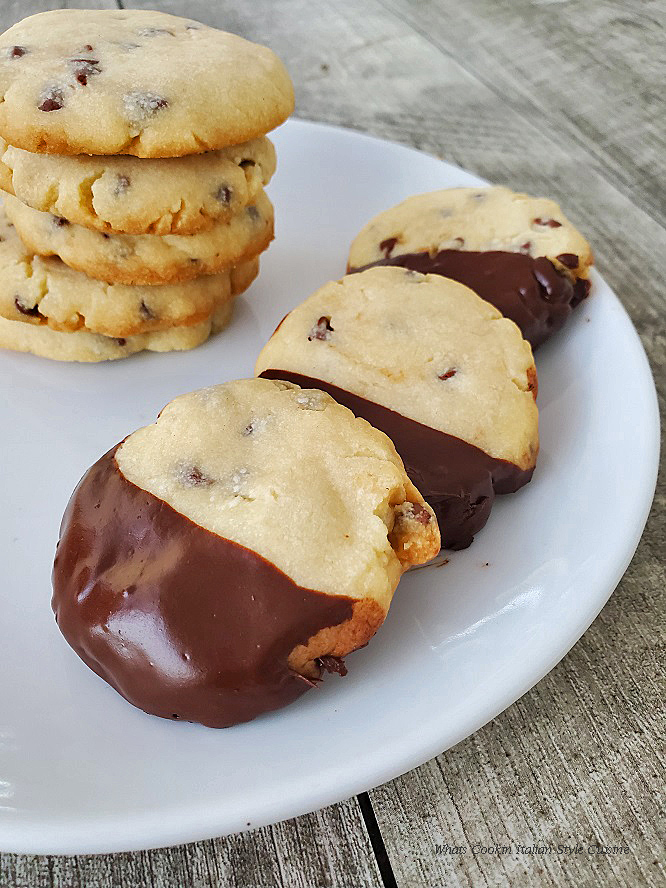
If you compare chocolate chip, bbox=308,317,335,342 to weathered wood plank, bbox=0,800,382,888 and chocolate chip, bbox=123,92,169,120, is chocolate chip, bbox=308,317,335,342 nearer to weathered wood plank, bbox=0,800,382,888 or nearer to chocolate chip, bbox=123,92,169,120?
chocolate chip, bbox=123,92,169,120

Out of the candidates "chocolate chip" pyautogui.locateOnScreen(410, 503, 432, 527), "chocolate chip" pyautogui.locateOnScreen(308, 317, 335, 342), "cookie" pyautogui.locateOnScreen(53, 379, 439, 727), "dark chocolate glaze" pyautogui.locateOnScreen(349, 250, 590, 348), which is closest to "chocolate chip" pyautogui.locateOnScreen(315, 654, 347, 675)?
"cookie" pyautogui.locateOnScreen(53, 379, 439, 727)

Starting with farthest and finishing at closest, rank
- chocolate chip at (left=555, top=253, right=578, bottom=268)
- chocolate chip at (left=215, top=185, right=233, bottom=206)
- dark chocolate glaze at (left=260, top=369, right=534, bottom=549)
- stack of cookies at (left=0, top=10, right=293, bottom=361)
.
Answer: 1. chocolate chip at (left=555, top=253, right=578, bottom=268)
2. chocolate chip at (left=215, top=185, right=233, bottom=206)
3. stack of cookies at (left=0, top=10, right=293, bottom=361)
4. dark chocolate glaze at (left=260, top=369, right=534, bottom=549)

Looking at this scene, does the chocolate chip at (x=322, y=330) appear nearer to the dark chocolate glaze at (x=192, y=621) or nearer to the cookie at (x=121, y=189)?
the cookie at (x=121, y=189)

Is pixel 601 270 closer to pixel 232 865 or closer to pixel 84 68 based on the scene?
pixel 84 68

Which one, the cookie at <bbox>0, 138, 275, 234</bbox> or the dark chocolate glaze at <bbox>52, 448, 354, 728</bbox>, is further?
the cookie at <bbox>0, 138, 275, 234</bbox>

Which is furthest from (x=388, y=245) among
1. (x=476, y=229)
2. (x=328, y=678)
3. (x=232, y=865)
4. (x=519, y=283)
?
(x=232, y=865)

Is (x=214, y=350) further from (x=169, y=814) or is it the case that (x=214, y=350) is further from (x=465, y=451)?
(x=169, y=814)
